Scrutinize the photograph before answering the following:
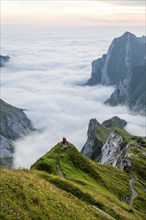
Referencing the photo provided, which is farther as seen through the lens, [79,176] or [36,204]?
[79,176]

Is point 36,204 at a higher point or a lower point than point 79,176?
higher

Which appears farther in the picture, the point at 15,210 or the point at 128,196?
the point at 128,196

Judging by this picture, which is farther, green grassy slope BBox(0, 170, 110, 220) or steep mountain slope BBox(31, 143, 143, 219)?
steep mountain slope BBox(31, 143, 143, 219)

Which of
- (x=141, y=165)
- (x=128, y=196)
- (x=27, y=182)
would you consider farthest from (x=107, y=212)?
(x=141, y=165)

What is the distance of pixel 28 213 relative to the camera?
3231 centimetres

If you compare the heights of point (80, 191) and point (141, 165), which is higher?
point (80, 191)

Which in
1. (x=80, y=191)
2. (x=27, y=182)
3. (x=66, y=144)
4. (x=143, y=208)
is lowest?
(x=143, y=208)

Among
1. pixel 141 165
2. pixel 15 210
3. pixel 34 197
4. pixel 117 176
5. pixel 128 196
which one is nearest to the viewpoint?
pixel 15 210

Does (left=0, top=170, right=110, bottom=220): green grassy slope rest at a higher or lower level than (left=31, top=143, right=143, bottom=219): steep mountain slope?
higher

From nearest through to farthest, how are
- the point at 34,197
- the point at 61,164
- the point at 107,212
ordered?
the point at 34,197
the point at 107,212
the point at 61,164

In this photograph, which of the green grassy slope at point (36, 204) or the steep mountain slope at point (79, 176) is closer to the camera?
the green grassy slope at point (36, 204)

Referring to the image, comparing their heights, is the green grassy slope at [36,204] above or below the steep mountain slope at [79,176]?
above

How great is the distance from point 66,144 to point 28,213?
58238 mm

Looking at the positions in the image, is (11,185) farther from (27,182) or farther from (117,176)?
(117,176)
